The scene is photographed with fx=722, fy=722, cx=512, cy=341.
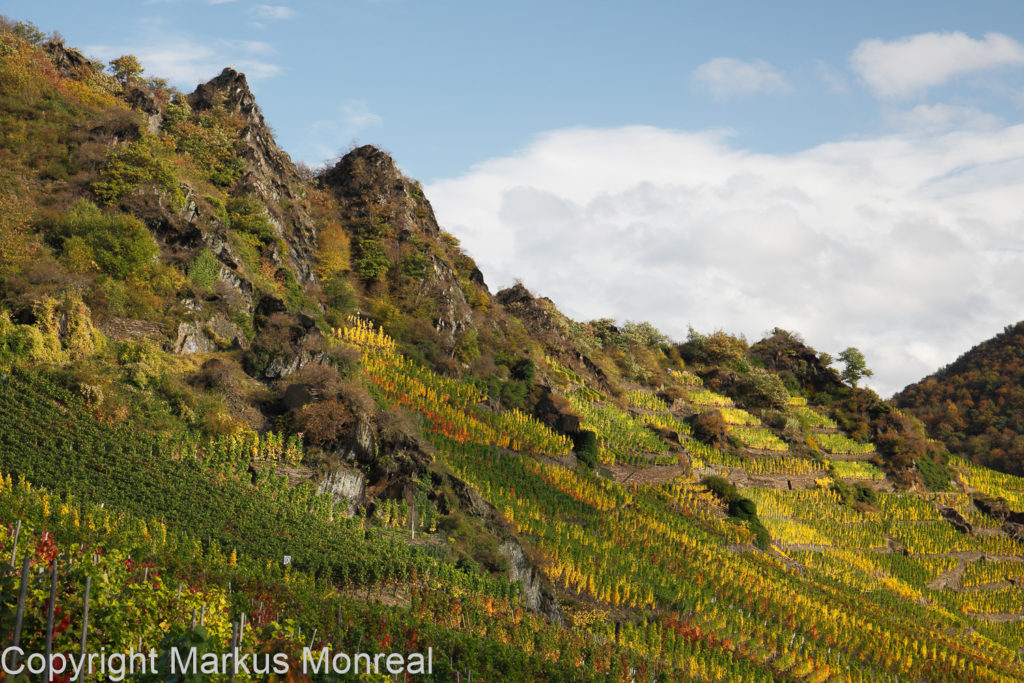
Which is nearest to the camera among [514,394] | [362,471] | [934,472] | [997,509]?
[362,471]

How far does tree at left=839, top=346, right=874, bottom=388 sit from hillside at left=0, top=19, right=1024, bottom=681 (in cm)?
1908

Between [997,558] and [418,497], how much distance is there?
4025cm

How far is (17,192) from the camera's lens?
96.5 ft

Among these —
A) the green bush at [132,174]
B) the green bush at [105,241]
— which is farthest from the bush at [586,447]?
the green bush at [132,174]

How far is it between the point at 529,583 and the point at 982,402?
265ft

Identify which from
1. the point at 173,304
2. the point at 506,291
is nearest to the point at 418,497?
the point at 173,304

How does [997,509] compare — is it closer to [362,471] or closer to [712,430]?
[712,430]

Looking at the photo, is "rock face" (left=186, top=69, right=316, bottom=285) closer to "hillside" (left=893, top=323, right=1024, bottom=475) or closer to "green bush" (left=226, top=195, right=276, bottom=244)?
"green bush" (left=226, top=195, right=276, bottom=244)

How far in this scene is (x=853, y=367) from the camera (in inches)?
3029

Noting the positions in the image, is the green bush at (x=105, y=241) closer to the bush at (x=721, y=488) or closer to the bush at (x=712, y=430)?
the bush at (x=721, y=488)

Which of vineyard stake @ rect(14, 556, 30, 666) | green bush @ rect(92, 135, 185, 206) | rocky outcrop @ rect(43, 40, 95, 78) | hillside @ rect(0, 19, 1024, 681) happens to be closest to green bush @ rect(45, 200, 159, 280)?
hillside @ rect(0, 19, 1024, 681)

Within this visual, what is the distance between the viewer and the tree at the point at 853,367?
7650cm

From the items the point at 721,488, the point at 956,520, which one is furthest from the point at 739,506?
the point at 956,520

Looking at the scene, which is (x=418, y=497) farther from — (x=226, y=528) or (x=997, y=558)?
(x=997, y=558)
